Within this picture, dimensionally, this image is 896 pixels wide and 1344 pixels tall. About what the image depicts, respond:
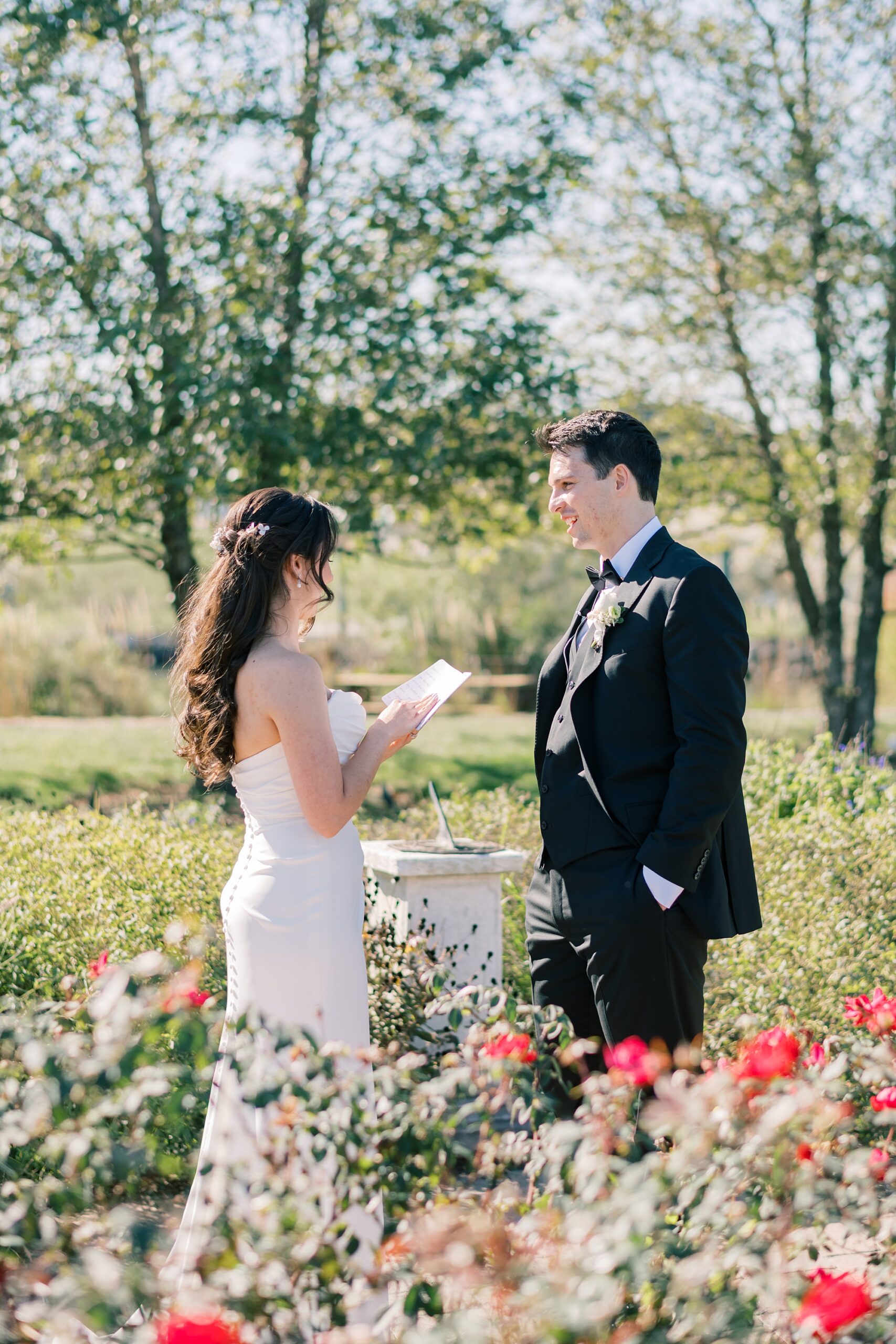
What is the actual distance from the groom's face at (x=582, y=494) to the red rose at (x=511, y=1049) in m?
1.42

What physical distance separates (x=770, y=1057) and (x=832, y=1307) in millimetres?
477

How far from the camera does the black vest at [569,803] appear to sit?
291 cm

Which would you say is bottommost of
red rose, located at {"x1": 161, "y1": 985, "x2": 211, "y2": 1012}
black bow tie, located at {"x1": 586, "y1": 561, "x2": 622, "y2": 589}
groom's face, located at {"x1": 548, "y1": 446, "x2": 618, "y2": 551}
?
red rose, located at {"x1": 161, "y1": 985, "x2": 211, "y2": 1012}

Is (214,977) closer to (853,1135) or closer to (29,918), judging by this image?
(29,918)

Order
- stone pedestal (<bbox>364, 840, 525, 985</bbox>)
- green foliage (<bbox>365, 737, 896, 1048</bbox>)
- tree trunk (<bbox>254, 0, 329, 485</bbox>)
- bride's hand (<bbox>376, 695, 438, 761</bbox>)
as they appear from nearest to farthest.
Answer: bride's hand (<bbox>376, 695, 438, 761</bbox>)
green foliage (<bbox>365, 737, 896, 1048</bbox>)
stone pedestal (<bbox>364, 840, 525, 985</bbox>)
tree trunk (<bbox>254, 0, 329, 485</bbox>)

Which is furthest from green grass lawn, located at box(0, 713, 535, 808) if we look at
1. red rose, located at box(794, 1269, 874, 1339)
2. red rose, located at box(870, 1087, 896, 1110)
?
red rose, located at box(794, 1269, 874, 1339)

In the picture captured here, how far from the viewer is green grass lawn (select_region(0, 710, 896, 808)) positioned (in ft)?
30.4

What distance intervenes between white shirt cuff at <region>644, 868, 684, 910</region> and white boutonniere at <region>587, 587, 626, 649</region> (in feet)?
1.91

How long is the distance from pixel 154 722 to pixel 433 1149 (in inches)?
494

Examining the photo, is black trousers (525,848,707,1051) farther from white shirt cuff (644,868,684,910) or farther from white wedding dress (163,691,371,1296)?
white wedding dress (163,691,371,1296)

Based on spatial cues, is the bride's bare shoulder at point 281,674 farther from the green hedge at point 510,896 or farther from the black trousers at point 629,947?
the green hedge at point 510,896

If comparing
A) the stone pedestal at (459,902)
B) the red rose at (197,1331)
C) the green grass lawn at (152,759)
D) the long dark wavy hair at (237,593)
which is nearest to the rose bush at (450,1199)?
the red rose at (197,1331)

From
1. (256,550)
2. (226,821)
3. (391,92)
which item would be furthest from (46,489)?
(256,550)

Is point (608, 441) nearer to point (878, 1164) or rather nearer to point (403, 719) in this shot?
point (403, 719)
